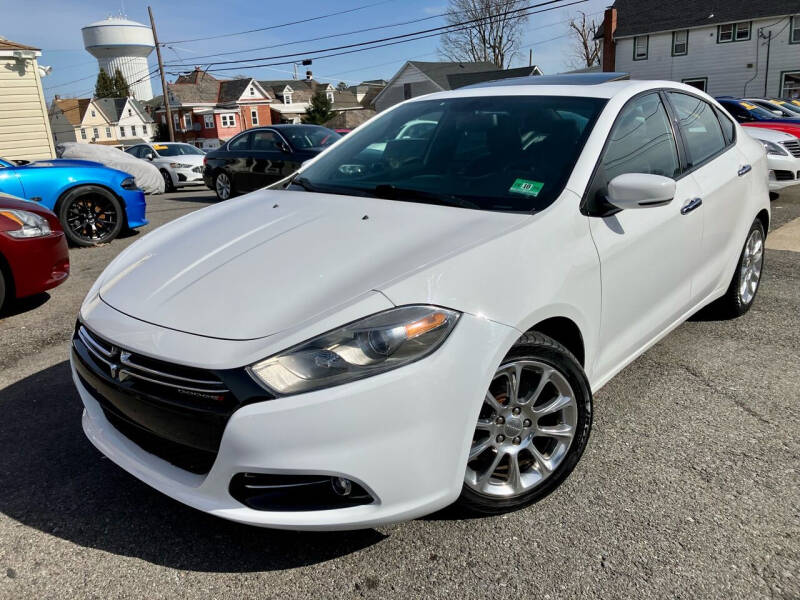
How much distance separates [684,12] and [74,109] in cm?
6602

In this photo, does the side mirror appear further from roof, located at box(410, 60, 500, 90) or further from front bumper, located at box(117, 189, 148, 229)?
roof, located at box(410, 60, 500, 90)

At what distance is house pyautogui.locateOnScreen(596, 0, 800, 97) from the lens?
32.8 meters

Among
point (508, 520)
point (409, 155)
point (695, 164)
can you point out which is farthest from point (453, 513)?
point (695, 164)

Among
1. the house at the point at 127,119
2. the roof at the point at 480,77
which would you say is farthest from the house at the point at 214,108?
the roof at the point at 480,77

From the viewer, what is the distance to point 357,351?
1976 mm

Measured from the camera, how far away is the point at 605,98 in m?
3.05

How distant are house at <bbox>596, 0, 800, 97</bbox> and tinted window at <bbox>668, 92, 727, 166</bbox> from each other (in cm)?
3535

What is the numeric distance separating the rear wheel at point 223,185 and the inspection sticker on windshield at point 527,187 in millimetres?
10509

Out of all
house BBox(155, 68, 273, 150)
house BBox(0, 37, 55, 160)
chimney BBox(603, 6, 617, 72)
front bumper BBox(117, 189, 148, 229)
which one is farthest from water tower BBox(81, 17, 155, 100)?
front bumper BBox(117, 189, 148, 229)

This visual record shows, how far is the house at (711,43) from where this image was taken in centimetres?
3281

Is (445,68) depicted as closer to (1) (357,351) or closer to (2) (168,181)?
(2) (168,181)

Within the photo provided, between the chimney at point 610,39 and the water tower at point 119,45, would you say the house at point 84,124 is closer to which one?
the water tower at point 119,45

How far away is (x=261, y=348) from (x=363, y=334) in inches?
12.5

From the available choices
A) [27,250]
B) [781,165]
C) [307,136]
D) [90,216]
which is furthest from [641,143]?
[307,136]
